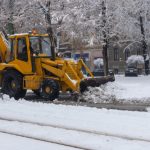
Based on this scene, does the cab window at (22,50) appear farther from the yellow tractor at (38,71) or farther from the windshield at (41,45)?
the windshield at (41,45)

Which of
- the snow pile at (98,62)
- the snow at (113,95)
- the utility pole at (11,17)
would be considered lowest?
the snow at (113,95)

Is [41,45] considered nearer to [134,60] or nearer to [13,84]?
[13,84]

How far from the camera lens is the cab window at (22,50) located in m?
20.5

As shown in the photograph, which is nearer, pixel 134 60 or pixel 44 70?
pixel 44 70

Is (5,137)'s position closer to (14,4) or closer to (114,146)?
(114,146)

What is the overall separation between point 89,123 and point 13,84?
8592mm

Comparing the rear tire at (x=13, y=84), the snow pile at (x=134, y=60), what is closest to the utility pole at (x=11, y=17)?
the rear tire at (x=13, y=84)

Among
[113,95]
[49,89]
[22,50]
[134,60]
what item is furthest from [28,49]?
[134,60]

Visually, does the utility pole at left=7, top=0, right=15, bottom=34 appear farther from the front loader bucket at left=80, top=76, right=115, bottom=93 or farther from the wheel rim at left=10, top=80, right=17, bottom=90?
the front loader bucket at left=80, top=76, right=115, bottom=93

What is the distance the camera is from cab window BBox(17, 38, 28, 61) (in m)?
20.5

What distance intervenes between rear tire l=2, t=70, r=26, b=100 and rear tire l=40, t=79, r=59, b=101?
1.17 m

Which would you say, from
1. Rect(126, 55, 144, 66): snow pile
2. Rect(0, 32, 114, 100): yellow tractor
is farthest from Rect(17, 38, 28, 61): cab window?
Rect(126, 55, 144, 66): snow pile

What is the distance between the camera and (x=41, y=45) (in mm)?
20672

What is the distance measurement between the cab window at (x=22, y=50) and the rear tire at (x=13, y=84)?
777 mm
